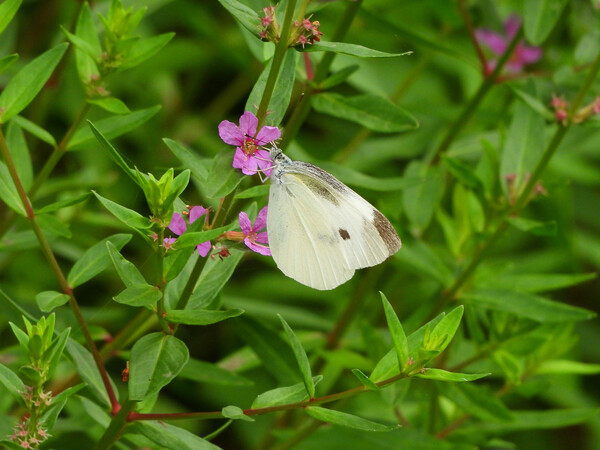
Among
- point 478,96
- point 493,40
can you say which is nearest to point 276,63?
point 478,96

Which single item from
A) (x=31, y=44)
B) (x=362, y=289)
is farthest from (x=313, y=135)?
(x=362, y=289)

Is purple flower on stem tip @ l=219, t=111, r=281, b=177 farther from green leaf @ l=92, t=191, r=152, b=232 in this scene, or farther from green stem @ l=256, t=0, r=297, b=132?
green leaf @ l=92, t=191, r=152, b=232

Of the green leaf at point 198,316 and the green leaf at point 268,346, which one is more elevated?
the green leaf at point 198,316

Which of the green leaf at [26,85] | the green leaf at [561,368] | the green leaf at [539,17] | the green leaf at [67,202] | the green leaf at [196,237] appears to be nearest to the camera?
the green leaf at [196,237]

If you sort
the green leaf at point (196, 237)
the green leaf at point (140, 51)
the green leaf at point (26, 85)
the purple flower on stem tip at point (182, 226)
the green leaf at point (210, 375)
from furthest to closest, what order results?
1. the green leaf at point (210, 375)
2. the green leaf at point (140, 51)
3. the green leaf at point (26, 85)
4. the purple flower on stem tip at point (182, 226)
5. the green leaf at point (196, 237)

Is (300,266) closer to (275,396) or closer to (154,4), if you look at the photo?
(275,396)

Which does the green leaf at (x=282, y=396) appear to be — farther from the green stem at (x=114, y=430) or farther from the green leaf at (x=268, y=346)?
the green leaf at (x=268, y=346)

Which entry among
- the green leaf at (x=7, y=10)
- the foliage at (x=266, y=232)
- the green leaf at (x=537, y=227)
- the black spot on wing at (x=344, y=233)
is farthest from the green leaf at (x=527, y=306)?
the green leaf at (x=7, y=10)
